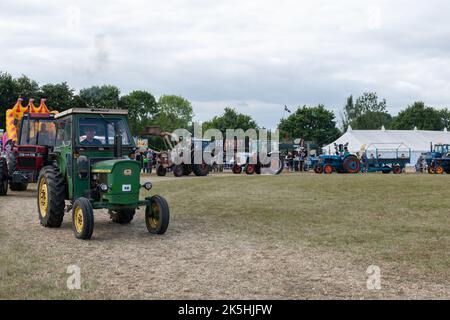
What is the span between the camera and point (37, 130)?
1662 cm

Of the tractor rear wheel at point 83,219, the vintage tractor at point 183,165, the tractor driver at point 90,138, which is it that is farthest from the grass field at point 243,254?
the vintage tractor at point 183,165

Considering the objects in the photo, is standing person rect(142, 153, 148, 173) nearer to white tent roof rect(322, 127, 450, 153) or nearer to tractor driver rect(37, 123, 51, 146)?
tractor driver rect(37, 123, 51, 146)

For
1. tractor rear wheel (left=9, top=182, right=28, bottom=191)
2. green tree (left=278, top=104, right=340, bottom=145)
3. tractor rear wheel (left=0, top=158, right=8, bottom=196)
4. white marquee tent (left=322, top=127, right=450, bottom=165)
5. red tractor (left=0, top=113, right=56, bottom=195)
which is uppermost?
green tree (left=278, top=104, right=340, bottom=145)

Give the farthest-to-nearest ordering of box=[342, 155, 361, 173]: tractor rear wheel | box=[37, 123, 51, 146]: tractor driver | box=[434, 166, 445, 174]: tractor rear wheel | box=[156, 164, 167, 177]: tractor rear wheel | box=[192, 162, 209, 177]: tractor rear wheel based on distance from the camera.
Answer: box=[434, 166, 445, 174]: tractor rear wheel
box=[342, 155, 361, 173]: tractor rear wheel
box=[156, 164, 167, 177]: tractor rear wheel
box=[192, 162, 209, 177]: tractor rear wheel
box=[37, 123, 51, 146]: tractor driver

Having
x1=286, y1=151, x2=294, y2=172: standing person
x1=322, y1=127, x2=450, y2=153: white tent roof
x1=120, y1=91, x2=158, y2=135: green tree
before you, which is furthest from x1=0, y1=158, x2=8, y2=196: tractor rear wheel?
x1=120, y1=91, x2=158, y2=135: green tree

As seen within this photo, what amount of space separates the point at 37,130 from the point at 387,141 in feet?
151

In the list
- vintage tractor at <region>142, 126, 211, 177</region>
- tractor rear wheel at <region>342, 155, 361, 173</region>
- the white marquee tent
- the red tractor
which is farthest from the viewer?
the white marquee tent

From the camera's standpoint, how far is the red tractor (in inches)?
627

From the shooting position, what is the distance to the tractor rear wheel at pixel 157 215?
30.5 feet

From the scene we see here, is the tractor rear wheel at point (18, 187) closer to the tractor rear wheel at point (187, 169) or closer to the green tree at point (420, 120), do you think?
the tractor rear wheel at point (187, 169)

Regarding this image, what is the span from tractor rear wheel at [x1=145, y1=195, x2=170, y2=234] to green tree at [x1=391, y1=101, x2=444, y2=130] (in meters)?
87.9

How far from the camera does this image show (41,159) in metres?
16.1

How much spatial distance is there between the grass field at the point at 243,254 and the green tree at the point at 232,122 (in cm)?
6827
